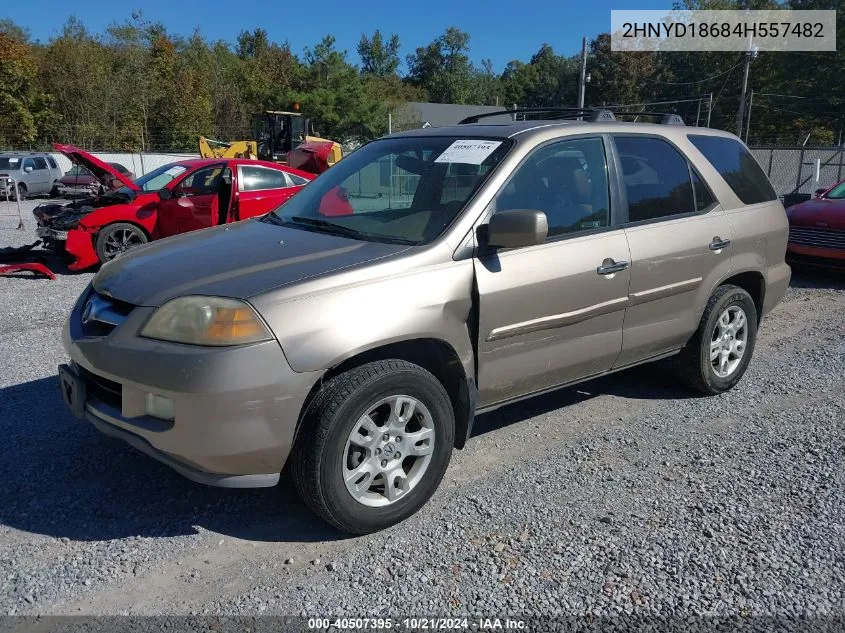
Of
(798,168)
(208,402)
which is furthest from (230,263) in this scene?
(798,168)

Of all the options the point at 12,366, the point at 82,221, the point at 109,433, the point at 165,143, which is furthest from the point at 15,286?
the point at 165,143

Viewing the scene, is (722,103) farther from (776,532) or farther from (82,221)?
(776,532)

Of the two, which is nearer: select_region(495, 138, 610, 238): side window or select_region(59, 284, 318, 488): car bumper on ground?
select_region(59, 284, 318, 488): car bumper on ground

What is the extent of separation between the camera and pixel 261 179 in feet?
33.5

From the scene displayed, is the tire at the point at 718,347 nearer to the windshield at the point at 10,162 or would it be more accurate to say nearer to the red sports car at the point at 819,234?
the red sports car at the point at 819,234

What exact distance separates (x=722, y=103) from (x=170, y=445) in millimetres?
58078

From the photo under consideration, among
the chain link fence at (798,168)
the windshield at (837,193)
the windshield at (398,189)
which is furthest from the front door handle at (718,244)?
the chain link fence at (798,168)

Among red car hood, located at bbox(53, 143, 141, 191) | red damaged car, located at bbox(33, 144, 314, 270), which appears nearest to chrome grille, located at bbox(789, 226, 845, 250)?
red damaged car, located at bbox(33, 144, 314, 270)

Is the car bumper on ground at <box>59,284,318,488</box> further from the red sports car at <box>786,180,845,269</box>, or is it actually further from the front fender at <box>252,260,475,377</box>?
the red sports car at <box>786,180,845,269</box>

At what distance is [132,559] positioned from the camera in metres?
3.02

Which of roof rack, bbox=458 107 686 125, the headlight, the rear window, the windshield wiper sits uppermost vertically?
roof rack, bbox=458 107 686 125

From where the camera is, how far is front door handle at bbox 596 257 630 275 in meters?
3.90

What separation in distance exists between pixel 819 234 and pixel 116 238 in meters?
9.44

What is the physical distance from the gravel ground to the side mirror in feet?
4.23
